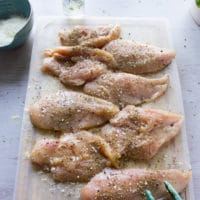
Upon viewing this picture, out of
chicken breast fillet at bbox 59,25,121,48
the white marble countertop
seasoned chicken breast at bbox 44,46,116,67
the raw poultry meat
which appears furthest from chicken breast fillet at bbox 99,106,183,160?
chicken breast fillet at bbox 59,25,121,48

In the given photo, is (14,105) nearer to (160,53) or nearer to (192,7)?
(160,53)

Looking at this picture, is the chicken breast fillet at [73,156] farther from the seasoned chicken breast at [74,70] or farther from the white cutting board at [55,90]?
the seasoned chicken breast at [74,70]

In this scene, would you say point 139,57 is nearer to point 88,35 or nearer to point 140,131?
point 88,35

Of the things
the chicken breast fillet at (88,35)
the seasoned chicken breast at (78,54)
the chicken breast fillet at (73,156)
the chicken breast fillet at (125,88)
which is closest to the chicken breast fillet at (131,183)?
the chicken breast fillet at (73,156)

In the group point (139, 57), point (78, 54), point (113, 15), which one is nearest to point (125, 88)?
point (139, 57)

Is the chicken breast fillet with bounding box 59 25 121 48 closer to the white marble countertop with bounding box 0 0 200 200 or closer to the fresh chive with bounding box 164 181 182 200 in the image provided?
the white marble countertop with bounding box 0 0 200 200

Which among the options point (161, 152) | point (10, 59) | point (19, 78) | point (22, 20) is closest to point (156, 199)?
point (161, 152)
